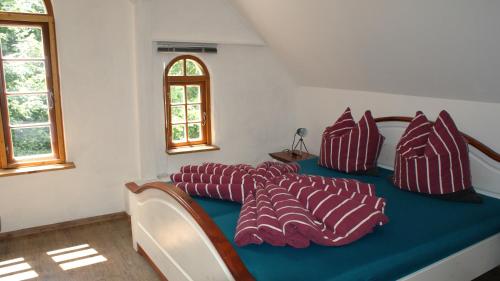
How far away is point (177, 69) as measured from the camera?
4090 mm

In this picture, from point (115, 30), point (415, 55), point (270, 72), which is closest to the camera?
point (415, 55)

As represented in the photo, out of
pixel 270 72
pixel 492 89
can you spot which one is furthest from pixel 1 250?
pixel 492 89

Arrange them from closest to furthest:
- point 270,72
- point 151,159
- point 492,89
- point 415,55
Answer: point 492,89 → point 415,55 → point 151,159 → point 270,72

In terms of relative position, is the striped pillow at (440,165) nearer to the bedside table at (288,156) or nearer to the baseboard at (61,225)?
the bedside table at (288,156)

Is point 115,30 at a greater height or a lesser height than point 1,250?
greater

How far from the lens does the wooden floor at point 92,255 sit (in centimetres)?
286

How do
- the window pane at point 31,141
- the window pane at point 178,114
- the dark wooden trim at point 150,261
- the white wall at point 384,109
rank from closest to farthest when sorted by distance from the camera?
the dark wooden trim at point 150,261 → the white wall at point 384,109 → the window pane at point 31,141 → the window pane at point 178,114

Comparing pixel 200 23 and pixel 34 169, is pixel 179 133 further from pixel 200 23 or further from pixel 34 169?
pixel 34 169

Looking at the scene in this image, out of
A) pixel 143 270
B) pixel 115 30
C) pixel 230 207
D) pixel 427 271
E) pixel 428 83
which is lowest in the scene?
pixel 143 270

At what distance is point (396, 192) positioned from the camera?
297cm

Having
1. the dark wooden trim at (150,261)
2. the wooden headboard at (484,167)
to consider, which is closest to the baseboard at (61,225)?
the dark wooden trim at (150,261)

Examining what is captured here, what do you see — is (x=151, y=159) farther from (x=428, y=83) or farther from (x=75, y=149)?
(x=428, y=83)

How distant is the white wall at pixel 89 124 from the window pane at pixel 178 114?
1.53 ft

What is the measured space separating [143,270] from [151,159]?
1.25m
